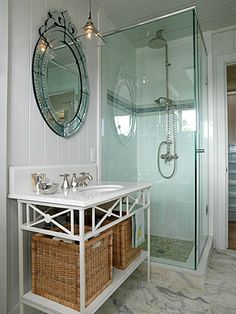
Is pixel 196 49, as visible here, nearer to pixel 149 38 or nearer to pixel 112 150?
pixel 149 38

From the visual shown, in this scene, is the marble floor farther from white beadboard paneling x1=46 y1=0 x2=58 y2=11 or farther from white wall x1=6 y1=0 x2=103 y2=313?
white beadboard paneling x1=46 y1=0 x2=58 y2=11

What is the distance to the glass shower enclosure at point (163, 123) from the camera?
2131 mm

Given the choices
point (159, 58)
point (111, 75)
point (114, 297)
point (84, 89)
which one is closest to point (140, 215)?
point (114, 297)

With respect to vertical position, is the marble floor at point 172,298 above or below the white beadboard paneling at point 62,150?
below

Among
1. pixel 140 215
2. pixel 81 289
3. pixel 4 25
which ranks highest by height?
pixel 4 25

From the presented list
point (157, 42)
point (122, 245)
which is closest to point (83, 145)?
point (122, 245)

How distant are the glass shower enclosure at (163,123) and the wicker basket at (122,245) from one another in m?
0.47

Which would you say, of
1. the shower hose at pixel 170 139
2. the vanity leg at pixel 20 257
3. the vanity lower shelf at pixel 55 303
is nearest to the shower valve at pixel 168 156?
the shower hose at pixel 170 139

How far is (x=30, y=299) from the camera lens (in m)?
1.25

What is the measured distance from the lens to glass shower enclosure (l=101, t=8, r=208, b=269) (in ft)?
6.99

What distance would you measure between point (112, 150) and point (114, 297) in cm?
133

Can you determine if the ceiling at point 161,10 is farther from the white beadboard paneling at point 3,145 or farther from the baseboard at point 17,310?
the baseboard at point 17,310

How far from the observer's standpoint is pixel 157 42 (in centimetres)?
247

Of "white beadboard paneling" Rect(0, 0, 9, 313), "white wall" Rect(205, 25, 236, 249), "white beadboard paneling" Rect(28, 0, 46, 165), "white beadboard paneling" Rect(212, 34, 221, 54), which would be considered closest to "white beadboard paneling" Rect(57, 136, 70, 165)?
"white beadboard paneling" Rect(28, 0, 46, 165)
